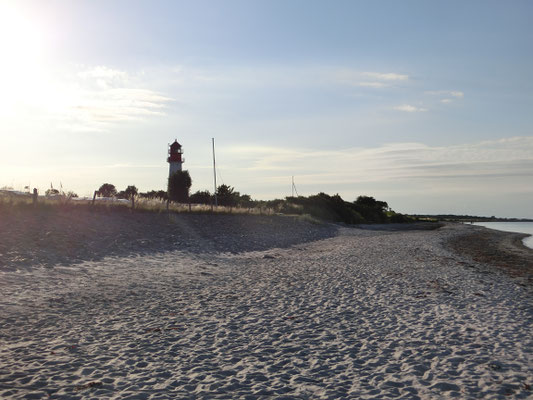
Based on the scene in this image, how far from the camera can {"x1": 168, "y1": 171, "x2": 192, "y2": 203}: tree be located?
6888 cm

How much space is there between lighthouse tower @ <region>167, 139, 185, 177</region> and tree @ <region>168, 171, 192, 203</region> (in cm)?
350

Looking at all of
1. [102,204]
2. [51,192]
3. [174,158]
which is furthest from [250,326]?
[174,158]

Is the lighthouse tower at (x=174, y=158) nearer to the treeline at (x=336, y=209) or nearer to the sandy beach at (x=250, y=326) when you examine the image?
the treeline at (x=336, y=209)

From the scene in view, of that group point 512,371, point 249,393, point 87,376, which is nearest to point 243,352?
point 249,393

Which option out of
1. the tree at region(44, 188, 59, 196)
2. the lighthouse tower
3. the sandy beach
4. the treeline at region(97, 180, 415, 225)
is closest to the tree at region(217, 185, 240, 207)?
Result: the treeline at region(97, 180, 415, 225)

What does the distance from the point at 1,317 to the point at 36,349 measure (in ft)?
8.97

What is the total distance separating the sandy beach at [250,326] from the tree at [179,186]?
46561 millimetres

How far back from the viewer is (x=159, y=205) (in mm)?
36250

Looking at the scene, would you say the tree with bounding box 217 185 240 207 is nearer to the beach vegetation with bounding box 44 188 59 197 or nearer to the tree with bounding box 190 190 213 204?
the tree with bounding box 190 190 213 204

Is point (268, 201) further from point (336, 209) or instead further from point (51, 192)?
point (51, 192)

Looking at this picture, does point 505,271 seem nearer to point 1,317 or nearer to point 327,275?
point 327,275

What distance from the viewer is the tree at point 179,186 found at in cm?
6888

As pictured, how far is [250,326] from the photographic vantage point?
1007cm

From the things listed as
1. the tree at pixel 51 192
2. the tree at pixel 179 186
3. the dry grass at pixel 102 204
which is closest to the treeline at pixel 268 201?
the tree at pixel 179 186
